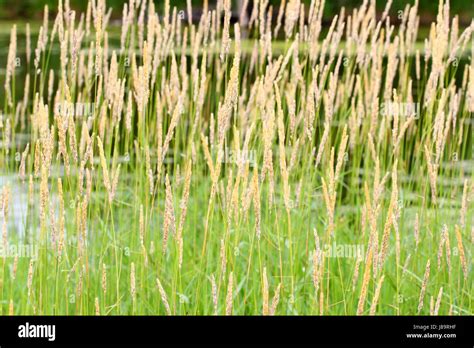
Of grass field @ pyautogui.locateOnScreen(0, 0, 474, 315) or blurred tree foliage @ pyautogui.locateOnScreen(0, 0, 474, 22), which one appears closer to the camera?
grass field @ pyautogui.locateOnScreen(0, 0, 474, 315)

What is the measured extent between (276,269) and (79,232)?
2.73ft

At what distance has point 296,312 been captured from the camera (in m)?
2.88
